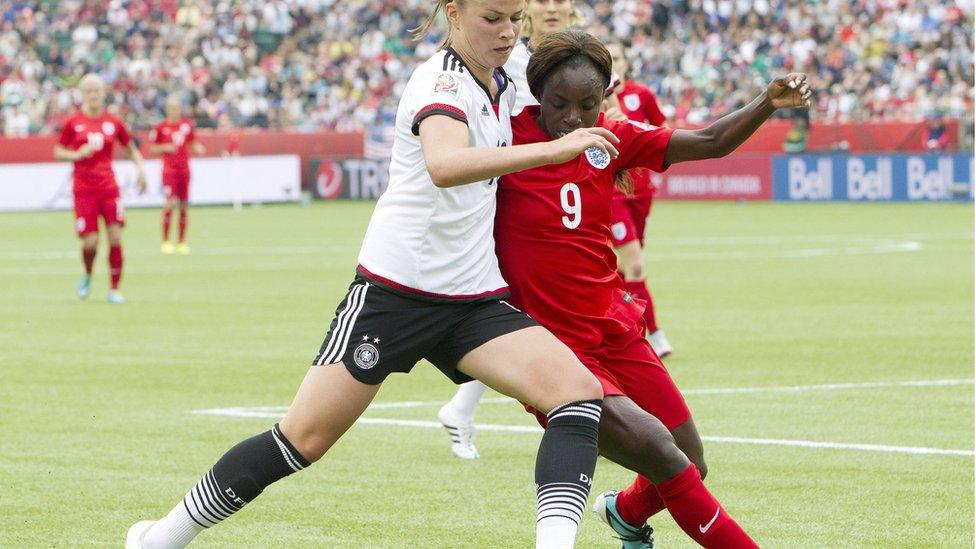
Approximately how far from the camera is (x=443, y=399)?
34.9ft

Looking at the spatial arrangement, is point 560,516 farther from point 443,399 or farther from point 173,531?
point 443,399

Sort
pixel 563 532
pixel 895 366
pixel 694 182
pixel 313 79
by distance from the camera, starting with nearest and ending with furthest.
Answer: pixel 563 532
pixel 895 366
pixel 694 182
pixel 313 79

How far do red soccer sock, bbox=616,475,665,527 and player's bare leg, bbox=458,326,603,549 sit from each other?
725 millimetres

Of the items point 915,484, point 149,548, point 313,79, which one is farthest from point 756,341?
point 313,79

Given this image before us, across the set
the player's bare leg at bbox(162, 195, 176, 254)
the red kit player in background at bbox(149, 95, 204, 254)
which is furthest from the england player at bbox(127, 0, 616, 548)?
the red kit player in background at bbox(149, 95, 204, 254)

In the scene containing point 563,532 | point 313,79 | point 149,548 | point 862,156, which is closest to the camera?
point 563,532

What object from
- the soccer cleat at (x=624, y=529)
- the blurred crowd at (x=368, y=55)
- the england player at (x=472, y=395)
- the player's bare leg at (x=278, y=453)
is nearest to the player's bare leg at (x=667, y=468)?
the soccer cleat at (x=624, y=529)

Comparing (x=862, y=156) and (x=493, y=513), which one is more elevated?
(x=862, y=156)

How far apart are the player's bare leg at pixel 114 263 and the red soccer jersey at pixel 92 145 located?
49 centimetres

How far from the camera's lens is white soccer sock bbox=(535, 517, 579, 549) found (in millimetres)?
4984

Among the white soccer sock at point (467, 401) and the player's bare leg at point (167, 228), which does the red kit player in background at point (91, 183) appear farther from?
the white soccer sock at point (467, 401)

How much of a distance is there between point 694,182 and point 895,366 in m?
26.5

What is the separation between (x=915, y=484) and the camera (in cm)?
759

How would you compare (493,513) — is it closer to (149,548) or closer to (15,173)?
(149,548)
